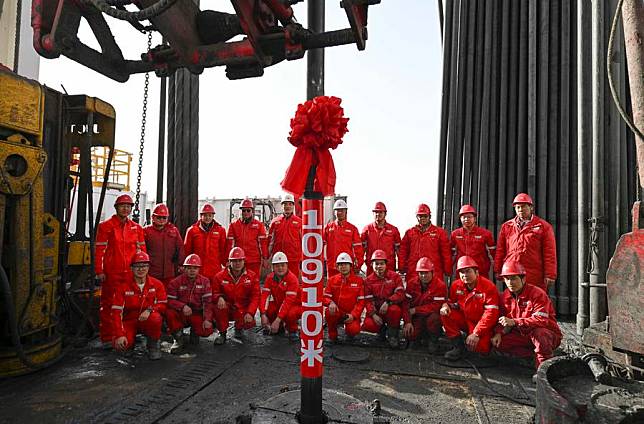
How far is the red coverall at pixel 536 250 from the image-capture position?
15.0 feet

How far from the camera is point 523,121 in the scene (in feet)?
20.8

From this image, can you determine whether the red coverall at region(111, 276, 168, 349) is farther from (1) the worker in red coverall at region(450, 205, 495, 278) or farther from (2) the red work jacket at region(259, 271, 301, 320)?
(1) the worker in red coverall at region(450, 205, 495, 278)

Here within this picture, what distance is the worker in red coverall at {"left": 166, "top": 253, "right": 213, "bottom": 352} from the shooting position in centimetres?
440

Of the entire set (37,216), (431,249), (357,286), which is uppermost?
(37,216)

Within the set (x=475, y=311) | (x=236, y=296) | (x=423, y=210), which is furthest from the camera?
(x=423, y=210)

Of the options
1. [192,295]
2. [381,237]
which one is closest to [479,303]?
[381,237]

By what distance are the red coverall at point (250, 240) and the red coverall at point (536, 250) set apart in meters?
3.35

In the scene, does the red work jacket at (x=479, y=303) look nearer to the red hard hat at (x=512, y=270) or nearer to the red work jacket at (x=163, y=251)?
the red hard hat at (x=512, y=270)

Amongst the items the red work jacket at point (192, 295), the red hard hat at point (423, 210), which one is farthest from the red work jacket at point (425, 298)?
the red work jacket at point (192, 295)

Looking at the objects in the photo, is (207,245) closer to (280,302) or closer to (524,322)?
(280,302)

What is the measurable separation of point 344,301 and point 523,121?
13.6ft

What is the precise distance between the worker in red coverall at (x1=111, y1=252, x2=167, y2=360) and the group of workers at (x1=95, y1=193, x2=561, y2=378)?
0.01 meters

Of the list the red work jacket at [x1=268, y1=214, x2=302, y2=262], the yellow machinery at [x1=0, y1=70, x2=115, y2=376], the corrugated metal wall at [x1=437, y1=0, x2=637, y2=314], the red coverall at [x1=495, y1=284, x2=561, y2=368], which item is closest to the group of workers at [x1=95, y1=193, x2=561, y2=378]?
the red coverall at [x1=495, y1=284, x2=561, y2=368]

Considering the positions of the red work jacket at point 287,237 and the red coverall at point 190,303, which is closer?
the red coverall at point 190,303
